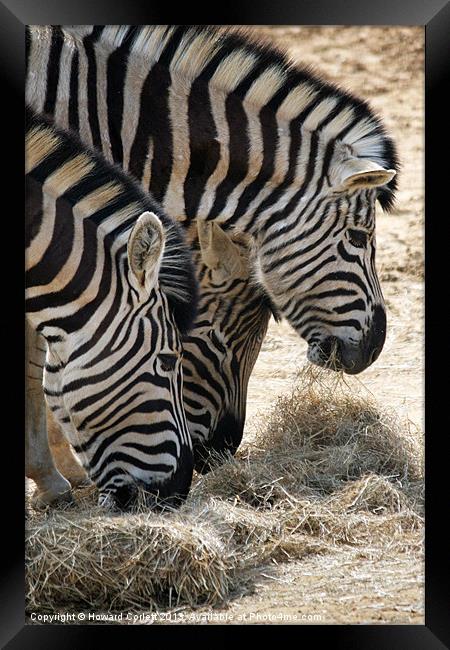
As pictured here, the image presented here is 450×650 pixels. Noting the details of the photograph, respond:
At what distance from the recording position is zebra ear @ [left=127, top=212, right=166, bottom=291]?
15.1 ft

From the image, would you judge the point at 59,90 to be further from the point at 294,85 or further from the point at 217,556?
the point at 217,556

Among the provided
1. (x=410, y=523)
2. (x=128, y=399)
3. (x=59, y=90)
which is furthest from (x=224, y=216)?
(x=410, y=523)

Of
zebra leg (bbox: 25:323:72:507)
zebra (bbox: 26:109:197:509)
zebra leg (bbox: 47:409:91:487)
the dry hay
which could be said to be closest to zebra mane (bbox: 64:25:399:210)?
zebra (bbox: 26:109:197:509)

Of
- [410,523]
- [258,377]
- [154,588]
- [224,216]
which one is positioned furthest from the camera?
[258,377]

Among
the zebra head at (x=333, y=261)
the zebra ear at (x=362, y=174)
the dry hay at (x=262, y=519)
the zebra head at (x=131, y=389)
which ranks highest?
the zebra ear at (x=362, y=174)

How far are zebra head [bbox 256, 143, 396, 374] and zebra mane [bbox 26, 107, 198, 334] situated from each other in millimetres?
1014

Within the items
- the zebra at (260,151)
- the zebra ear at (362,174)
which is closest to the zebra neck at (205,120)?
the zebra at (260,151)

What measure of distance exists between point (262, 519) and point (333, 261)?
60.0 inches

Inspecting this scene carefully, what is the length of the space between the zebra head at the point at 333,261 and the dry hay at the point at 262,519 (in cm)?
32

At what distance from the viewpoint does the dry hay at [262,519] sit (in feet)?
15.1

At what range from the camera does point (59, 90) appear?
568 centimetres

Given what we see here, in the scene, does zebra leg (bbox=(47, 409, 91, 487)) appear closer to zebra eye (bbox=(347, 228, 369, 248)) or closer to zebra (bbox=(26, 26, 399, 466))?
zebra (bbox=(26, 26, 399, 466))

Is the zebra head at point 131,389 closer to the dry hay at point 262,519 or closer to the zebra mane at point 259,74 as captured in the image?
the dry hay at point 262,519
